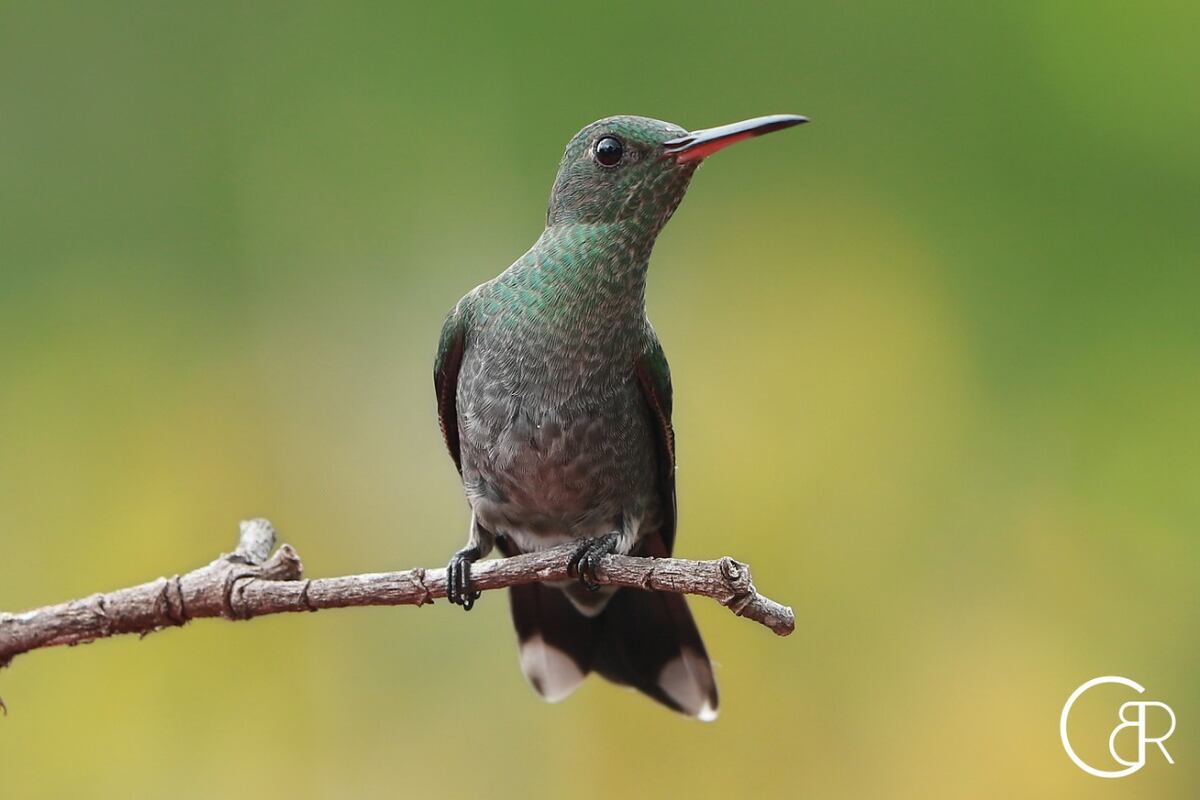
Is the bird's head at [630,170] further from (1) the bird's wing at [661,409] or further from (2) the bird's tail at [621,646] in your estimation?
(2) the bird's tail at [621,646]

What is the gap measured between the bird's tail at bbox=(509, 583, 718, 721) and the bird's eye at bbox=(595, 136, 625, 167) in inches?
46.7

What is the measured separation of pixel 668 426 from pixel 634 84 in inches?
Answer: 91.3

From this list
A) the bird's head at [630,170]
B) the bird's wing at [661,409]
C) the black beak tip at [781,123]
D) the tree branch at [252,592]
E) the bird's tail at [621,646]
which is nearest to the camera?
the black beak tip at [781,123]

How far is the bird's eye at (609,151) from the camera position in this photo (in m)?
2.52

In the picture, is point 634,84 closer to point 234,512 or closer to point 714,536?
point 714,536

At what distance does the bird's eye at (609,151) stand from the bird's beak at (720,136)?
0.33 ft

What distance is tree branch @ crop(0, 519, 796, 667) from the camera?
223cm

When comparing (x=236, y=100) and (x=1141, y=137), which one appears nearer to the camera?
(x=1141, y=137)

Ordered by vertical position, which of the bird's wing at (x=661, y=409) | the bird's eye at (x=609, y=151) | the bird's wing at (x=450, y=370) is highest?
the bird's eye at (x=609, y=151)

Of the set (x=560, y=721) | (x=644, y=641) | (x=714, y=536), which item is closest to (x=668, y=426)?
(x=644, y=641)

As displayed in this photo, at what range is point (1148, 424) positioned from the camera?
4684 mm

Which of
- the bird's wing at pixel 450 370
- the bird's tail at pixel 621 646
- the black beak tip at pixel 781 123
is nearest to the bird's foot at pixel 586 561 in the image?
the bird's wing at pixel 450 370

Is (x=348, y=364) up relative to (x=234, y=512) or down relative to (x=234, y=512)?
up

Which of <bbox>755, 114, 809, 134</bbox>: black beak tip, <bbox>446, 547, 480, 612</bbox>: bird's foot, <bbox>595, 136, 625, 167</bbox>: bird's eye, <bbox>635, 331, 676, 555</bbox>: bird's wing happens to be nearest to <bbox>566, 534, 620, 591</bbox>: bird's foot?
<bbox>446, 547, 480, 612</bbox>: bird's foot
